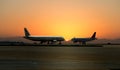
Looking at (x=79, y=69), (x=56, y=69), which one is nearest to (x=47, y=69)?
(x=56, y=69)

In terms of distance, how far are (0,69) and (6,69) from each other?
1.81ft

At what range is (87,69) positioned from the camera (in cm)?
3425

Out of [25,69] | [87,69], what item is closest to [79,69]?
[87,69]

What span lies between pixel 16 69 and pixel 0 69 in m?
1.47

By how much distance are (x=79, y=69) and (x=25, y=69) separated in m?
5.09

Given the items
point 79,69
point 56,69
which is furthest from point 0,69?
point 79,69

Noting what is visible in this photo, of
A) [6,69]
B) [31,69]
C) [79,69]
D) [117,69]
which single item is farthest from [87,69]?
[6,69]

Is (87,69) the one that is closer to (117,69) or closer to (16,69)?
(117,69)

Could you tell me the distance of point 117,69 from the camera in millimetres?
34531

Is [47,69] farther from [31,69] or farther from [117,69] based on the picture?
[117,69]

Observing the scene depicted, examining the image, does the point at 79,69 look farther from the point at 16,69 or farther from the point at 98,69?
the point at 16,69

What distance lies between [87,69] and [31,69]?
5278 millimetres

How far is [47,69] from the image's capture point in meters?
34.0

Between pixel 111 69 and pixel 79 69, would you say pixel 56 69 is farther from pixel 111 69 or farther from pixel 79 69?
pixel 111 69
